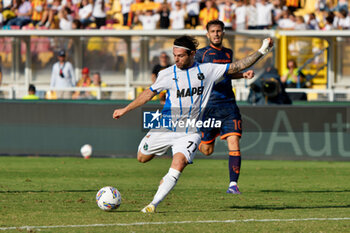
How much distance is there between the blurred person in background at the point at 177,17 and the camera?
1003 inches

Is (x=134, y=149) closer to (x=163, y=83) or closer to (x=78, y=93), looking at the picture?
(x=78, y=93)

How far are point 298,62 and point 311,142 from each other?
26.9ft

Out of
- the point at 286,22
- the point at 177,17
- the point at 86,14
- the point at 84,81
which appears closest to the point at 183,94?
the point at 84,81

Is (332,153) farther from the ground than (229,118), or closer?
closer

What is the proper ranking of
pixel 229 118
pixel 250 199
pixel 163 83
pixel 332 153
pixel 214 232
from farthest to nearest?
pixel 332 153
pixel 229 118
pixel 250 199
pixel 163 83
pixel 214 232

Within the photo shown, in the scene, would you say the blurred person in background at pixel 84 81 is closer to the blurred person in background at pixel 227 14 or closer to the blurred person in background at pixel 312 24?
the blurred person in background at pixel 227 14

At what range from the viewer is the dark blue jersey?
38.8 feet

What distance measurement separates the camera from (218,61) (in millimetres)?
11805

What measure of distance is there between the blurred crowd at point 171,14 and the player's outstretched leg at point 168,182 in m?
16.2

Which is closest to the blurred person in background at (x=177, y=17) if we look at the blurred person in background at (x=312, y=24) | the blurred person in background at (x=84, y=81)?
the blurred person in background at (x=84, y=81)

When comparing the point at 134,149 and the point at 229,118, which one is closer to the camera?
the point at 229,118

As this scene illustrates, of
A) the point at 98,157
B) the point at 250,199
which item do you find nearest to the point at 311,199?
Result: the point at 250,199

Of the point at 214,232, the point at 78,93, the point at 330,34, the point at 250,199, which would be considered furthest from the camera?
the point at 330,34

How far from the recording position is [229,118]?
11859 mm
